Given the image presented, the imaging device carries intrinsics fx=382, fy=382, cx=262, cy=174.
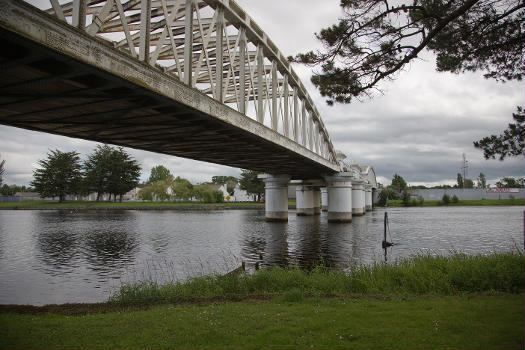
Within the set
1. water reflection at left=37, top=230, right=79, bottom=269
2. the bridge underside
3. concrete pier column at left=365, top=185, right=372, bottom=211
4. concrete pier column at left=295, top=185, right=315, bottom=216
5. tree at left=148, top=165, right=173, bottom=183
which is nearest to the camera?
the bridge underside

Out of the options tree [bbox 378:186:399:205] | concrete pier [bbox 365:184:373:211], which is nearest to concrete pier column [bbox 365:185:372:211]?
concrete pier [bbox 365:184:373:211]

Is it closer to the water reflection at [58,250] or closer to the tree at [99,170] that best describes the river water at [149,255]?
the water reflection at [58,250]

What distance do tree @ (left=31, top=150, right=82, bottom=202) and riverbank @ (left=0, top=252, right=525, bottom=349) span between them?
11368 cm

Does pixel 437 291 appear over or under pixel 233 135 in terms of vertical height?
under

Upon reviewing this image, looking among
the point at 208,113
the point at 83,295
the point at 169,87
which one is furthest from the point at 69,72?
the point at 83,295

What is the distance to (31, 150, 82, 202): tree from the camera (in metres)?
111

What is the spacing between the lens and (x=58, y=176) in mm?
111875

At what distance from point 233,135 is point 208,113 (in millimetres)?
5770

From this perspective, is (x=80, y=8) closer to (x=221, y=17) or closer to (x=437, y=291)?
(x=221, y=17)

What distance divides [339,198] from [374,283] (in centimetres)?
4359

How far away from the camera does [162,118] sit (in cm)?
1570

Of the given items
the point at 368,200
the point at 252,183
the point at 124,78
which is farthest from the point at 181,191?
the point at 124,78

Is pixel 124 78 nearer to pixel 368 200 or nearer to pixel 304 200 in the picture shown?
pixel 304 200

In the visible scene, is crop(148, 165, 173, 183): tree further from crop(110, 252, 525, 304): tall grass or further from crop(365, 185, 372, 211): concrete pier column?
crop(110, 252, 525, 304): tall grass
